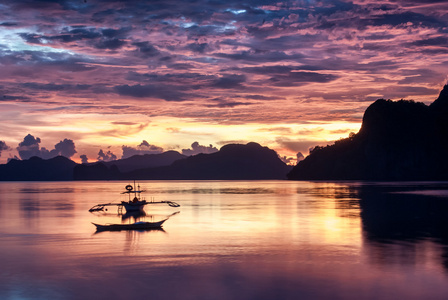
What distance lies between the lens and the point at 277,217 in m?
70.3

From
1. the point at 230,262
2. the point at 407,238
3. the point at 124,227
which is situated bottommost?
the point at 407,238

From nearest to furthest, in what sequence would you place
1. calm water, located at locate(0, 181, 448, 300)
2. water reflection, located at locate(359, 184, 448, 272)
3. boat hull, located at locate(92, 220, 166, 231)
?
1. calm water, located at locate(0, 181, 448, 300)
2. water reflection, located at locate(359, 184, 448, 272)
3. boat hull, located at locate(92, 220, 166, 231)

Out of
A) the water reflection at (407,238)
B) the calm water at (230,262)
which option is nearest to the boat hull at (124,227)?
the calm water at (230,262)

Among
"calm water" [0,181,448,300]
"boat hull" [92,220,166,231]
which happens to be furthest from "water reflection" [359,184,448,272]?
"boat hull" [92,220,166,231]

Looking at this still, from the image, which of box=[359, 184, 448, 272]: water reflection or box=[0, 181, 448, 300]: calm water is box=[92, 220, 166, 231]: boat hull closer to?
box=[0, 181, 448, 300]: calm water

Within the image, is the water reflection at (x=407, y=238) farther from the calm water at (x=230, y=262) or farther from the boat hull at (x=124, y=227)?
the boat hull at (x=124, y=227)

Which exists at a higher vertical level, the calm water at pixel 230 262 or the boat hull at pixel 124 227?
the boat hull at pixel 124 227

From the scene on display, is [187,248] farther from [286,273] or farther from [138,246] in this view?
[286,273]

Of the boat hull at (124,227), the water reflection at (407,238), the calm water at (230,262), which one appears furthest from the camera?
the boat hull at (124,227)

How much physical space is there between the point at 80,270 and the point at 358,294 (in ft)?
→ 55.8

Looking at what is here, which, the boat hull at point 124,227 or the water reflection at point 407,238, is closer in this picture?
the water reflection at point 407,238

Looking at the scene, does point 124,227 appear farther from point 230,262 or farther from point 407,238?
point 407,238

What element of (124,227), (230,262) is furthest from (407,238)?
(124,227)

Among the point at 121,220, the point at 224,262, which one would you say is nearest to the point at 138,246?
the point at 224,262
